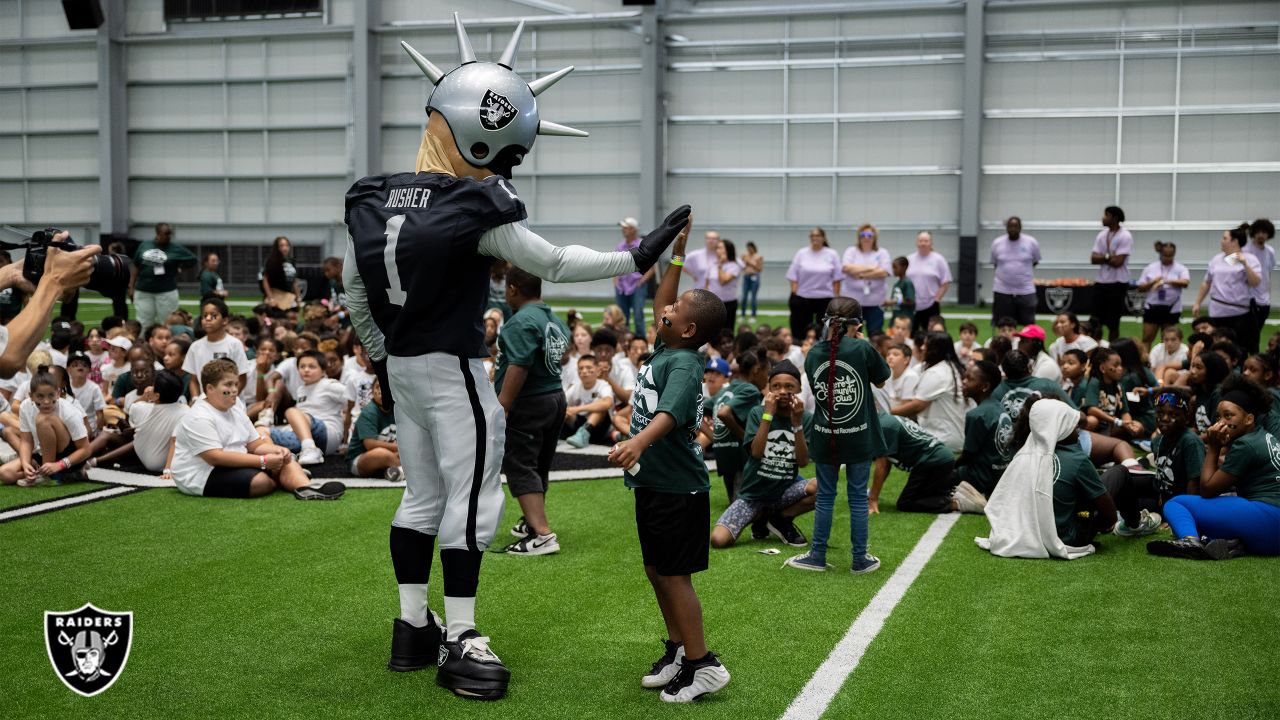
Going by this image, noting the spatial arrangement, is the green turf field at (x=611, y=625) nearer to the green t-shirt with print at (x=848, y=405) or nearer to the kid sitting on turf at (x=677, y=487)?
the kid sitting on turf at (x=677, y=487)

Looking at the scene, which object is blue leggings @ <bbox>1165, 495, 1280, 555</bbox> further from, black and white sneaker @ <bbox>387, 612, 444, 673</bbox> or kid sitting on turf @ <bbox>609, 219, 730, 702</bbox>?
black and white sneaker @ <bbox>387, 612, 444, 673</bbox>

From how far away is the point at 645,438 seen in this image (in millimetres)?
4777

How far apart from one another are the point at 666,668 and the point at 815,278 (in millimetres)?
11567

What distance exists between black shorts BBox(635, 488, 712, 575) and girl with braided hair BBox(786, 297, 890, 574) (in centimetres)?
211

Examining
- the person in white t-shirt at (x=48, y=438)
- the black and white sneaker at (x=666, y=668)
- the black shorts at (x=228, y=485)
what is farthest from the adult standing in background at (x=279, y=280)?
the black and white sneaker at (x=666, y=668)

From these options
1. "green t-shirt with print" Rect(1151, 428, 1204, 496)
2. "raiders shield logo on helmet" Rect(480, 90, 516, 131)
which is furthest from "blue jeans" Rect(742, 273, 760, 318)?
"raiders shield logo on helmet" Rect(480, 90, 516, 131)

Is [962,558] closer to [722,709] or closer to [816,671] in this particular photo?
[816,671]

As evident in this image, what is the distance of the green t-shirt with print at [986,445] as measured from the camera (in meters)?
8.65

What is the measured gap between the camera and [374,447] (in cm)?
1020

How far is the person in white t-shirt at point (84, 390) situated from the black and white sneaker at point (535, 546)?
6116mm

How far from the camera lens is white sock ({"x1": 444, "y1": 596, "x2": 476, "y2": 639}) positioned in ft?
16.8

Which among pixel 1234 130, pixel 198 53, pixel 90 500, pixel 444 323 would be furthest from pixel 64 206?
pixel 444 323

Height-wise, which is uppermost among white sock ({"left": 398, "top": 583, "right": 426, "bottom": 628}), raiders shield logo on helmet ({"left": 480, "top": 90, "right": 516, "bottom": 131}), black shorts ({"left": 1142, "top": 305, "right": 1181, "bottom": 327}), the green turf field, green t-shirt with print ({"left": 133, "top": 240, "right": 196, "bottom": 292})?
raiders shield logo on helmet ({"left": 480, "top": 90, "right": 516, "bottom": 131})

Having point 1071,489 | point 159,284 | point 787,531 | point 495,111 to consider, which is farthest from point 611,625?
point 159,284
